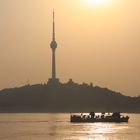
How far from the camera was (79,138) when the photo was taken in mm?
140000

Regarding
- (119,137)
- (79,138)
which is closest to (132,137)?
(119,137)

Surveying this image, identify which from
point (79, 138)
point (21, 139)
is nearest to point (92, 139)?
point (79, 138)

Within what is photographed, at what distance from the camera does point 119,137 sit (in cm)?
14450

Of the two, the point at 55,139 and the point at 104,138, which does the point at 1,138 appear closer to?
the point at 55,139

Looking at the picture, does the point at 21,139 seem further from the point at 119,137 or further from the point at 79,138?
the point at 119,137

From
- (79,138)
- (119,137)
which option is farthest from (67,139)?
(119,137)

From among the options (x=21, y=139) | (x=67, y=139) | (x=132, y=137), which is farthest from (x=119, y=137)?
→ (x=21, y=139)

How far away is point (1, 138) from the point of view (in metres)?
143

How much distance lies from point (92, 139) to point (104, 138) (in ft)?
11.1

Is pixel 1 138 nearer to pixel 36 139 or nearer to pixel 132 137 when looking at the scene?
pixel 36 139

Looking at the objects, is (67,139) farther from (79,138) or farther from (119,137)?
(119,137)

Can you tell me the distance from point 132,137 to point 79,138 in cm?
1212

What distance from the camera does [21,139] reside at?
138 metres

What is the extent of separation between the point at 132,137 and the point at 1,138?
90.7 feet
